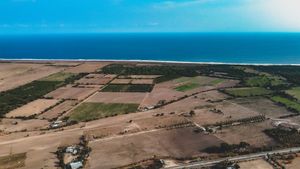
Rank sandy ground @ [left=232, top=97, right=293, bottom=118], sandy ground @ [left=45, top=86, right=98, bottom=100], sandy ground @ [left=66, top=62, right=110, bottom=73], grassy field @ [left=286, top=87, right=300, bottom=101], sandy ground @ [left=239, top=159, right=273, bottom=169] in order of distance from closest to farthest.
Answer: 1. sandy ground @ [left=239, top=159, right=273, bottom=169]
2. sandy ground @ [left=232, top=97, right=293, bottom=118]
3. grassy field @ [left=286, top=87, right=300, bottom=101]
4. sandy ground @ [left=45, top=86, right=98, bottom=100]
5. sandy ground @ [left=66, top=62, right=110, bottom=73]

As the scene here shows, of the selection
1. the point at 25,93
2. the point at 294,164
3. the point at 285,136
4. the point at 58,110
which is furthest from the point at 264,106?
the point at 25,93

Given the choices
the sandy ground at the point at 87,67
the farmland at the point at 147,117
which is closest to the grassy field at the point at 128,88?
the farmland at the point at 147,117

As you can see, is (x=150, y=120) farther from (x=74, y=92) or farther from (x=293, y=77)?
(x=293, y=77)

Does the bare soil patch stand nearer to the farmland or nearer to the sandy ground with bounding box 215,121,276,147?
the farmland

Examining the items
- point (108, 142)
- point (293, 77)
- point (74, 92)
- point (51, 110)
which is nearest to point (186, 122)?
point (108, 142)

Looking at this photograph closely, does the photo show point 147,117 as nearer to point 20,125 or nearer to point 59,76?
point 20,125

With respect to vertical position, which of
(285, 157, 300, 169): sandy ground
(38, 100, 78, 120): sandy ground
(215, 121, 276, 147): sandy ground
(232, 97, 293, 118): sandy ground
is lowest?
(285, 157, 300, 169): sandy ground

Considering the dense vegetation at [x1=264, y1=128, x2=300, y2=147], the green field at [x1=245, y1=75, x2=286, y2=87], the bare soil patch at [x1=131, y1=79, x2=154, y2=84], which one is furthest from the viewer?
the bare soil patch at [x1=131, y1=79, x2=154, y2=84]

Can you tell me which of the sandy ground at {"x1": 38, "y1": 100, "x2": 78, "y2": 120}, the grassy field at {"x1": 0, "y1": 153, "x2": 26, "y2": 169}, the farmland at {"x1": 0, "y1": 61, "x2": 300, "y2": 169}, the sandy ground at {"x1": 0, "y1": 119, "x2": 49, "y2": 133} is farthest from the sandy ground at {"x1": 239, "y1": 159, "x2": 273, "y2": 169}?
the sandy ground at {"x1": 38, "y1": 100, "x2": 78, "y2": 120}
